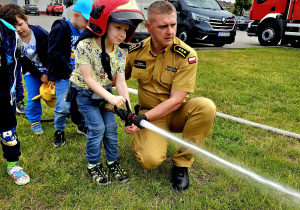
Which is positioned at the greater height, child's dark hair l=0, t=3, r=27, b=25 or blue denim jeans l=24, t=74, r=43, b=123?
child's dark hair l=0, t=3, r=27, b=25

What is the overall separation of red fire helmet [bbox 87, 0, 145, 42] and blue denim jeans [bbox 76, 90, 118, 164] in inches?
23.7

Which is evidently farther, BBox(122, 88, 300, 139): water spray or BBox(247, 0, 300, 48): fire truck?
Answer: BBox(247, 0, 300, 48): fire truck

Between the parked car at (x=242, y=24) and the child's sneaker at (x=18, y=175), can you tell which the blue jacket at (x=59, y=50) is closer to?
the child's sneaker at (x=18, y=175)

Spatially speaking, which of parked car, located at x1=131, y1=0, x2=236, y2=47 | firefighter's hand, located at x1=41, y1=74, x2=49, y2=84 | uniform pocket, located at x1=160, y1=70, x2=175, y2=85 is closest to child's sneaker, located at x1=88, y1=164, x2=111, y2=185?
uniform pocket, located at x1=160, y1=70, x2=175, y2=85

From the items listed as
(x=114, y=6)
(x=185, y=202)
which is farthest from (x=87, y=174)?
(x=114, y=6)

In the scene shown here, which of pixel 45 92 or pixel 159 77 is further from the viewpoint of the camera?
pixel 45 92

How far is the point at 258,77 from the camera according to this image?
658 centimetres

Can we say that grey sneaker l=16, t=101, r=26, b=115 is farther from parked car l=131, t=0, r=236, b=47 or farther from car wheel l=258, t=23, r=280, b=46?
car wheel l=258, t=23, r=280, b=46

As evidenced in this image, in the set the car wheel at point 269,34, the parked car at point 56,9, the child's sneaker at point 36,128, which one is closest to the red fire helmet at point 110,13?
the child's sneaker at point 36,128

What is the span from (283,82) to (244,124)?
2883 millimetres

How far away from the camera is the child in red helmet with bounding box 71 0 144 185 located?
215cm

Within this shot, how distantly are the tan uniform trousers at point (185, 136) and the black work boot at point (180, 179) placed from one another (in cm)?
5

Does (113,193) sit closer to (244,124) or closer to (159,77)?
(159,77)

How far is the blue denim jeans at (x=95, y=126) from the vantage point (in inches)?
96.3
